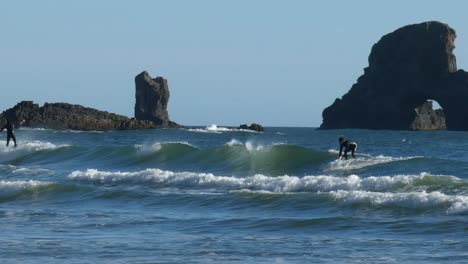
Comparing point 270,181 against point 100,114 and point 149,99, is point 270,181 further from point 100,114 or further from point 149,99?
point 149,99

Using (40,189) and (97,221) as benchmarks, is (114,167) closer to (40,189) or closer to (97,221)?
(40,189)

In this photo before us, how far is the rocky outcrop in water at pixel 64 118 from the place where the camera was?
5032 inches

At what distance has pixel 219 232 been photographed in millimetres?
19234

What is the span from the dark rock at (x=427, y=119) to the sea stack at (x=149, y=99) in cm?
3275

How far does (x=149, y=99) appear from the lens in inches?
5659

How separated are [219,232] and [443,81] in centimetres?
11587

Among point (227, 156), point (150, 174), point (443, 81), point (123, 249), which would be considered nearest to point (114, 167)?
point (227, 156)

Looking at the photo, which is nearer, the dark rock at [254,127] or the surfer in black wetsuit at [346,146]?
the surfer in black wetsuit at [346,146]

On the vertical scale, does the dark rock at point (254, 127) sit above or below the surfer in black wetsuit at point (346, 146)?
above

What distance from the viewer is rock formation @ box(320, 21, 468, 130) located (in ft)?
432

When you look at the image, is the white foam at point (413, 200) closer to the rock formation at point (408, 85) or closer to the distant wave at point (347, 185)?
the distant wave at point (347, 185)

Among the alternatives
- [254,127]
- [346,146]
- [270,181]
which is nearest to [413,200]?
[270,181]

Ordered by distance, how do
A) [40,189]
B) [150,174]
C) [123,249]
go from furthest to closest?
[150,174], [40,189], [123,249]

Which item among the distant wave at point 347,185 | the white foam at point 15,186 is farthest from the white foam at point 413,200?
the white foam at point 15,186
